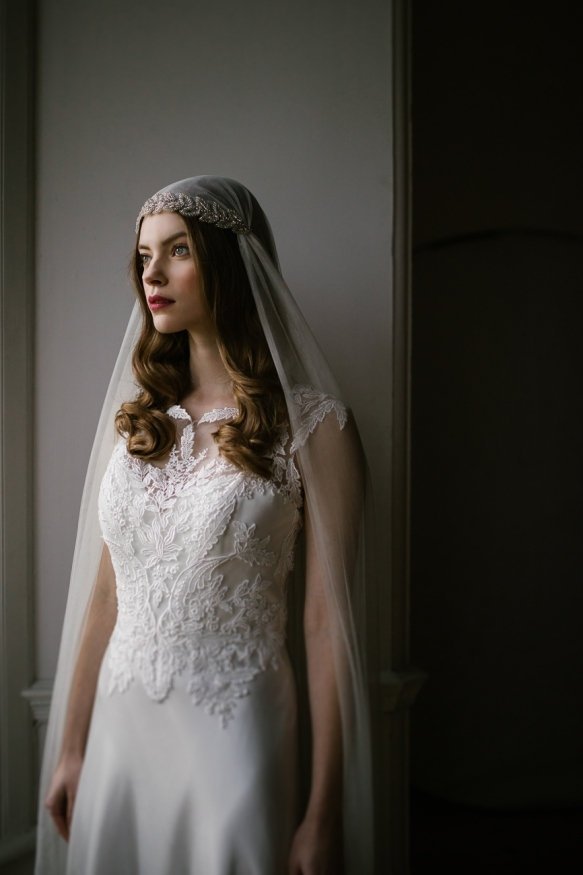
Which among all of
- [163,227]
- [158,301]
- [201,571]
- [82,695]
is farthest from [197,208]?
[82,695]

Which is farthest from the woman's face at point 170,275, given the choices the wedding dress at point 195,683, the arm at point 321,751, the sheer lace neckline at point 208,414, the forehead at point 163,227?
the arm at point 321,751

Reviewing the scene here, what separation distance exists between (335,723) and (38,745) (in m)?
1.14

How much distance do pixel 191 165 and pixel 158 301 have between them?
2.41ft

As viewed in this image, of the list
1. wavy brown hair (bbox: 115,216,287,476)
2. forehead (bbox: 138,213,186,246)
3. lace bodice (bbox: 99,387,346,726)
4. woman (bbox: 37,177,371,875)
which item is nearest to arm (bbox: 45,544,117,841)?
woman (bbox: 37,177,371,875)

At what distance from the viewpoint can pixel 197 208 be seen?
58.0 inches

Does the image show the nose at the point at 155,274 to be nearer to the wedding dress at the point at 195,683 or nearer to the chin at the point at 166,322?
the chin at the point at 166,322

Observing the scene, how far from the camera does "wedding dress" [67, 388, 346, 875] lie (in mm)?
1271

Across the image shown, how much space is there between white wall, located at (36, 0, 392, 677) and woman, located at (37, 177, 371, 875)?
17.4 inches

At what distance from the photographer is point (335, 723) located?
4.49 feet

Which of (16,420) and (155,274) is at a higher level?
(155,274)

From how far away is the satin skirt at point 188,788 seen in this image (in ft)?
4.09

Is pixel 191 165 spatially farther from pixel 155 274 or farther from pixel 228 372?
pixel 228 372

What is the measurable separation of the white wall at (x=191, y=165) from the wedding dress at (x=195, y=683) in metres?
0.64

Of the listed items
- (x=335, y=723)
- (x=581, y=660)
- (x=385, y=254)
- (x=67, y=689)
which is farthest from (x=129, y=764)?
(x=581, y=660)
